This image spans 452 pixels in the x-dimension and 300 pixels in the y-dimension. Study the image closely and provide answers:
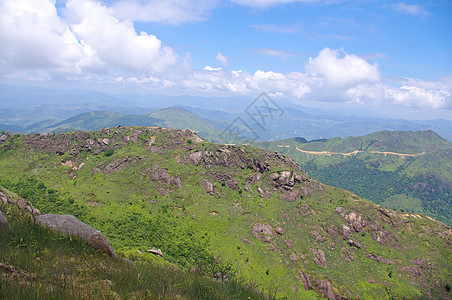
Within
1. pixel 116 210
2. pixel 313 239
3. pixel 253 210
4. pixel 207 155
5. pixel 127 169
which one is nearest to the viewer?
pixel 116 210

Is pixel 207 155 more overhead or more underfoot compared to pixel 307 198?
more overhead

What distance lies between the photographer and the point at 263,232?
137 ft

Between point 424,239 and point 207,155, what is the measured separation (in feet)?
168

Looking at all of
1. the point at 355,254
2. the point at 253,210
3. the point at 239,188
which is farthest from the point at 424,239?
the point at 239,188

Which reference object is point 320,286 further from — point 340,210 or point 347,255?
point 340,210

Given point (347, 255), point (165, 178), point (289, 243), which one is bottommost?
point (347, 255)

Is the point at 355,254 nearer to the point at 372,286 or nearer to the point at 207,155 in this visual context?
the point at 372,286

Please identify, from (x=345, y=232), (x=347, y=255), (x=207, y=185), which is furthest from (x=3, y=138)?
(x=347, y=255)

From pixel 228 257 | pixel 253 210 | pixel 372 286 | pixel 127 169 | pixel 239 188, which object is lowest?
pixel 372 286

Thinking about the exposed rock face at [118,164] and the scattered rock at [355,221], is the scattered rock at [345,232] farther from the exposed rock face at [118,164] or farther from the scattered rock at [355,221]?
the exposed rock face at [118,164]

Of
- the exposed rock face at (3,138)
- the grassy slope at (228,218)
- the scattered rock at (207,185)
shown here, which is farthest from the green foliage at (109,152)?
the exposed rock face at (3,138)

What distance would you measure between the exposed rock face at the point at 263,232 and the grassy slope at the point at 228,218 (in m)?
1.15

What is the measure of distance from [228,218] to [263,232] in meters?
7.52

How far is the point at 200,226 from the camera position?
40.6 metres
